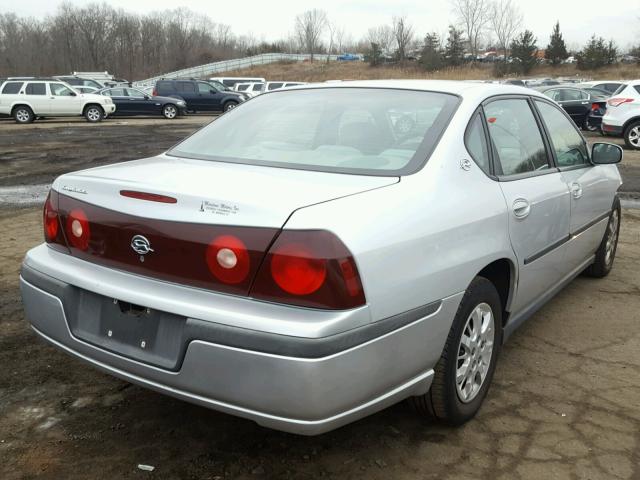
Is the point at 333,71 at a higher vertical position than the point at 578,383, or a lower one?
higher

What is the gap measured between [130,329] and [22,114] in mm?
23413

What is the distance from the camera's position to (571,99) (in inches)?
747

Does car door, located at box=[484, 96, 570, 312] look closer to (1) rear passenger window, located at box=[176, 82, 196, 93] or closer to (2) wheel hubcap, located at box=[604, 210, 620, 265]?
(2) wheel hubcap, located at box=[604, 210, 620, 265]

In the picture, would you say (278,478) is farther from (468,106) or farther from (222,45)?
(222,45)

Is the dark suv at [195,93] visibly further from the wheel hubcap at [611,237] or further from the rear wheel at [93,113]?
the wheel hubcap at [611,237]

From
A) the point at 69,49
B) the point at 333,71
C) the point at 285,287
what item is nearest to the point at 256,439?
the point at 285,287

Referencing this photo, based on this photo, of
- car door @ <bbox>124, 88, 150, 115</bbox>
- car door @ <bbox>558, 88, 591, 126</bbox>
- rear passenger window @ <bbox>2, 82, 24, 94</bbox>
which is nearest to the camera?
car door @ <bbox>558, 88, 591, 126</bbox>

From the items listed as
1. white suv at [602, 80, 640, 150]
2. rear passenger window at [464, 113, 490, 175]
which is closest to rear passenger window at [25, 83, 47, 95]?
white suv at [602, 80, 640, 150]

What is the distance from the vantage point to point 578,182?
12.5 ft

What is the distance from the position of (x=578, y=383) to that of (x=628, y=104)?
517 inches

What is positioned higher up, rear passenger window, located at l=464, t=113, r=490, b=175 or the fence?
the fence

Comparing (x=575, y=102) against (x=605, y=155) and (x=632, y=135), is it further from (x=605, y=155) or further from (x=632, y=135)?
(x=605, y=155)

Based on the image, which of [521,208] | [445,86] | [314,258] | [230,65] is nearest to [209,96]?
[445,86]

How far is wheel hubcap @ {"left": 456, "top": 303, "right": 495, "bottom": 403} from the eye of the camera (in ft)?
8.89
